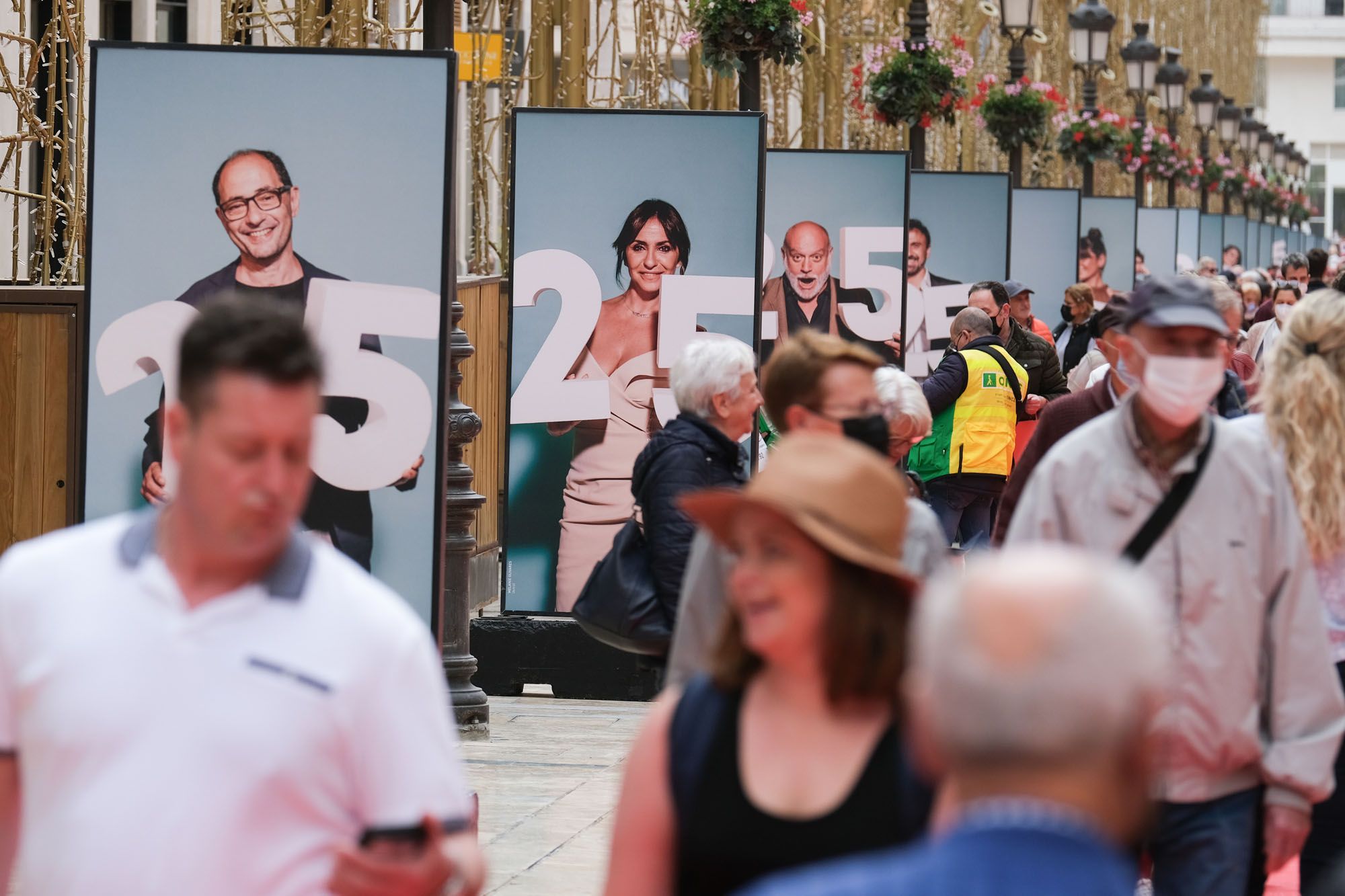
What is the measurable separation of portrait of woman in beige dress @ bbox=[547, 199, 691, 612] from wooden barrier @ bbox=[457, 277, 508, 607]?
2872mm

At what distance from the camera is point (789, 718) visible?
3117 mm

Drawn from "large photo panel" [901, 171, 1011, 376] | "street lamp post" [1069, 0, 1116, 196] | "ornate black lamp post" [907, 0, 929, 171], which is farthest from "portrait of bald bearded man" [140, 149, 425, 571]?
"street lamp post" [1069, 0, 1116, 196]

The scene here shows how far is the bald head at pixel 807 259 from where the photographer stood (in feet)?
43.3

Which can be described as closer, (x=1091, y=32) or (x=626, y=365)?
(x=626, y=365)

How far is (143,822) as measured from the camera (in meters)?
3.00

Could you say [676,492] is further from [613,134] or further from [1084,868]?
[613,134]

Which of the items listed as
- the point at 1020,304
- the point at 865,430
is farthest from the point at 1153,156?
the point at 865,430

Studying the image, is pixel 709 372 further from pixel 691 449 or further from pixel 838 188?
pixel 838 188

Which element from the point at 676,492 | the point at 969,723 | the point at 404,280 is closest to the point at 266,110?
the point at 404,280

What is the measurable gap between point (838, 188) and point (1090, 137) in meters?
19.2

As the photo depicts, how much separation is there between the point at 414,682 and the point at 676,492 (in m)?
3.08

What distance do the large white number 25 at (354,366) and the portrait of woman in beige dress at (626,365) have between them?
3.55 metres

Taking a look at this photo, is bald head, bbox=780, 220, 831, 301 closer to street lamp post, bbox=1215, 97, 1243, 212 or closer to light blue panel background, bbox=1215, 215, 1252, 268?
street lamp post, bbox=1215, 97, 1243, 212

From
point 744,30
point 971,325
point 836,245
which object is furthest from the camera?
point 836,245
